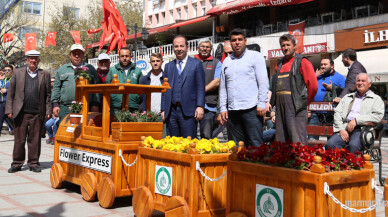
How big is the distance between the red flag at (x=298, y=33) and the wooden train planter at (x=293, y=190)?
21867mm

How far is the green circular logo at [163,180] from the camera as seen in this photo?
4906 millimetres

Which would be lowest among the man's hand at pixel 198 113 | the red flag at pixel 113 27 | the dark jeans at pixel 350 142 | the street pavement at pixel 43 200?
the street pavement at pixel 43 200

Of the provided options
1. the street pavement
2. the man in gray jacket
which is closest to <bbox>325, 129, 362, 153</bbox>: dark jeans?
the man in gray jacket

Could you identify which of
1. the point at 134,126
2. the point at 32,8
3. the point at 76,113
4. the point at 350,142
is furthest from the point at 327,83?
the point at 32,8

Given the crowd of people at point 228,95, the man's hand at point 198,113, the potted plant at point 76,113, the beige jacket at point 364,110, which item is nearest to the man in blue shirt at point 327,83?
the crowd of people at point 228,95

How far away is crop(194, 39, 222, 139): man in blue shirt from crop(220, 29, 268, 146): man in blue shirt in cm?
97

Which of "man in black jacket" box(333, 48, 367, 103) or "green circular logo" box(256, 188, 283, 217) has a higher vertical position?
"man in black jacket" box(333, 48, 367, 103)

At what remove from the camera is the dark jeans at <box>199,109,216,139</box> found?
6880 millimetres

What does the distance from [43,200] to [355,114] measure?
444 cm

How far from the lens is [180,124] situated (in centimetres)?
645

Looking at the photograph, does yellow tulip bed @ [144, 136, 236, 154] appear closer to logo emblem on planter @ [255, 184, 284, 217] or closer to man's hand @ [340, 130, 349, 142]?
logo emblem on planter @ [255, 184, 284, 217]

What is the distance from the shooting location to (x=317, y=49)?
25.0 meters

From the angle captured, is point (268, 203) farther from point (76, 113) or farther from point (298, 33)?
point (298, 33)

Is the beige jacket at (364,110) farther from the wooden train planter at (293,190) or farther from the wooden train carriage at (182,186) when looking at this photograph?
the wooden train planter at (293,190)
